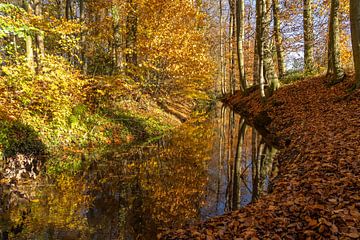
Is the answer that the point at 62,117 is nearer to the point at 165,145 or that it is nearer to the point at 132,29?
the point at 165,145

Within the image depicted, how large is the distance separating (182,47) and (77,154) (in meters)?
8.50

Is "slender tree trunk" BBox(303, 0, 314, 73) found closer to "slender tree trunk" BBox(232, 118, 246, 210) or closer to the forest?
the forest

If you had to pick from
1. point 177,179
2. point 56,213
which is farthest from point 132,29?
point 56,213

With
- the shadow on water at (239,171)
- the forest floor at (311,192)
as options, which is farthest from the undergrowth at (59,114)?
the forest floor at (311,192)

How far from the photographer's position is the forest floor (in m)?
4.22

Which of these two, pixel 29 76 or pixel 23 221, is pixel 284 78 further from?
pixel 23 221

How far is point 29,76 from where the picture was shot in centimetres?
1054

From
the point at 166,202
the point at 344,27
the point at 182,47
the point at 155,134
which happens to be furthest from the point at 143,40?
the point at 344,27

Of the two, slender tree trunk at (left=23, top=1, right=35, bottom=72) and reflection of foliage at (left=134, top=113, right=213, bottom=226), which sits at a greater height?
slender tree trunk at (left=23, top=1, right=35, bottom=72)

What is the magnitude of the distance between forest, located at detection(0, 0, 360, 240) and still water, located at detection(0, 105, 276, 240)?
0.13 feet

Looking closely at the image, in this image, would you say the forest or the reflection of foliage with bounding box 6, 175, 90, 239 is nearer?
the forest

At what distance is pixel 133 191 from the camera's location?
26.5 feet

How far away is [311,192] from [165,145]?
8.25 m

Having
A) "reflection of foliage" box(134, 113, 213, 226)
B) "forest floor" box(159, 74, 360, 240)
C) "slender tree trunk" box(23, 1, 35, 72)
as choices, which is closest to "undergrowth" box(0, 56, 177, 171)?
"slender tree trunk" box(23, 1, 35, 72)
